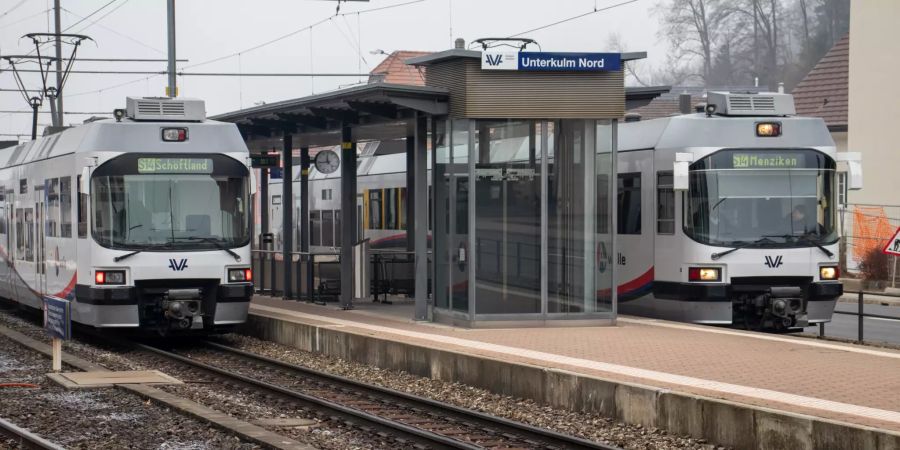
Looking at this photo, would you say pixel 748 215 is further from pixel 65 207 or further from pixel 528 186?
pixel 65 207

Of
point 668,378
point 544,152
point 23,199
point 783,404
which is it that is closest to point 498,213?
point 544,152

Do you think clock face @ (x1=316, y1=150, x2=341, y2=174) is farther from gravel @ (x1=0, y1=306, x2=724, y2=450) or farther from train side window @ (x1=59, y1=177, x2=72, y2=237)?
gravel @ (x1=0, y1=306, x2=724, y2=450)

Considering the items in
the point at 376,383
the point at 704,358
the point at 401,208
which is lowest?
the point at 376,383

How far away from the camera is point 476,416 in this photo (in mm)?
12484

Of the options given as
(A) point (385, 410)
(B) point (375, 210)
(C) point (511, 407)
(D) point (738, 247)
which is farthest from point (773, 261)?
(B) point (375, 210)

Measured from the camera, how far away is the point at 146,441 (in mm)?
11039

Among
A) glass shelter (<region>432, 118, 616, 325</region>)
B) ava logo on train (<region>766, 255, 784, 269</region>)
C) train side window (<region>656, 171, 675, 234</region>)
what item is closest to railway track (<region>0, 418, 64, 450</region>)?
glass shelter (<region>432, 118, 616, 325</region>)

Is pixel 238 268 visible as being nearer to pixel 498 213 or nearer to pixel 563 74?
pixel 498 213

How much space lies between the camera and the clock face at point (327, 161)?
1003 inches

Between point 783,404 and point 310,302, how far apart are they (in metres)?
14.2

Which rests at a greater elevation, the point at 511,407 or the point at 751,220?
the point at 751,220

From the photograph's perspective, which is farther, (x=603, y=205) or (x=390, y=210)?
(x=390, y=210)

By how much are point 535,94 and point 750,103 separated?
12.2 ft

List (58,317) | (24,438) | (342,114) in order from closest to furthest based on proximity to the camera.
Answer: (24,438) < (58,317) < (342,114)
